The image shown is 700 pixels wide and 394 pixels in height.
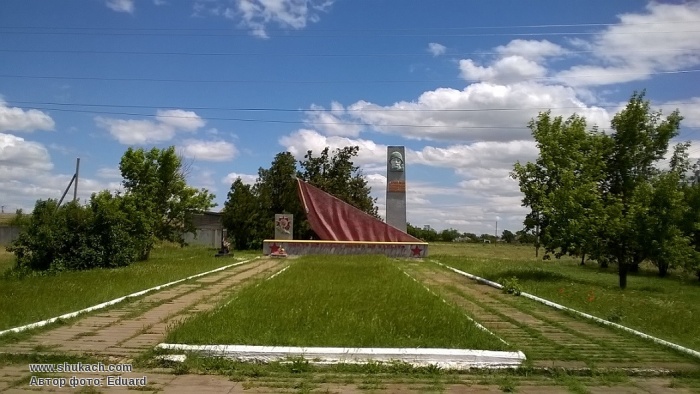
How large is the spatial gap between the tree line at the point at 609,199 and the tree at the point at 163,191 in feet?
60.8

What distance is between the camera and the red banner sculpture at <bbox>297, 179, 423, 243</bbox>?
124ft

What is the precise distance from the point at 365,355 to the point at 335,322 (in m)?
2.00

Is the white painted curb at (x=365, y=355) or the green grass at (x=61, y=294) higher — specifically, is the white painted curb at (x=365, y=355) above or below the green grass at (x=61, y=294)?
below

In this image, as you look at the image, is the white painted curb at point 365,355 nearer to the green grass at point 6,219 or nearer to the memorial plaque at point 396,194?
the memorial plaque at point 396,194

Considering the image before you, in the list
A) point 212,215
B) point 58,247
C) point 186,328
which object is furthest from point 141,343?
point 212,215

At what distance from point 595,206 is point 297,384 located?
17102 mm

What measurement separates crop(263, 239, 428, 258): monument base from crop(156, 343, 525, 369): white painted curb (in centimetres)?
Answer: 2823

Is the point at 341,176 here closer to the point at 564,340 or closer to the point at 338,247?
the point at 338,247

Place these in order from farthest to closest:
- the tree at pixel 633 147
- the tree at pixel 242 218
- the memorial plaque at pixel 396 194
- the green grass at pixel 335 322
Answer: the tree at pixel 242 218 < the memorial plaque at pixel 396 194 < the tree at pixel 633 147 < the green grass at pixel 335 322

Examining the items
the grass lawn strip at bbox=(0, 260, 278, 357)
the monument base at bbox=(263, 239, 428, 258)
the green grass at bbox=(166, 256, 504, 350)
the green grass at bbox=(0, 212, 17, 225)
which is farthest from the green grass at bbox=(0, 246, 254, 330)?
the green grass at bbox=(0, 212, 17, 225)

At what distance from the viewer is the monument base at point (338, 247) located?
1415 inches

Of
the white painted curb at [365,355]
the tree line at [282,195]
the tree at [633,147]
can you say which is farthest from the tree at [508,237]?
the white painted curb at [365,355]

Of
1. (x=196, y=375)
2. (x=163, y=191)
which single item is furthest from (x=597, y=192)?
(x=163, y=191)

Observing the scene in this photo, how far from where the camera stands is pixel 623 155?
2758 cm
